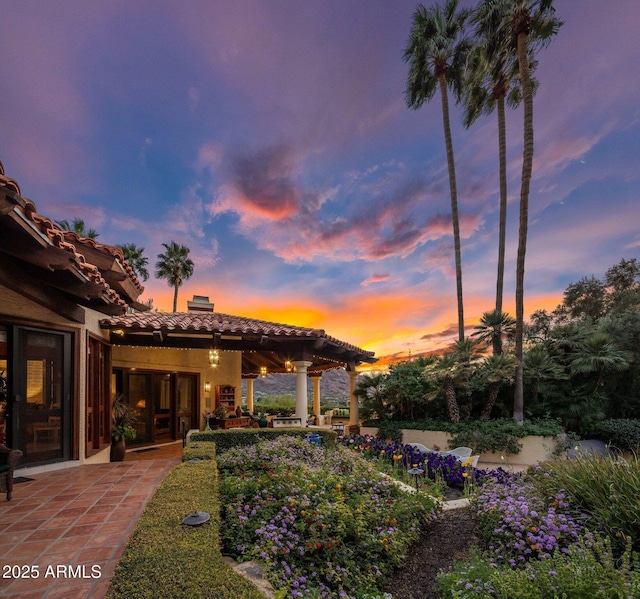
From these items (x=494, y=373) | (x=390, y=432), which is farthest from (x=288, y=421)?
(x=494, y=373)

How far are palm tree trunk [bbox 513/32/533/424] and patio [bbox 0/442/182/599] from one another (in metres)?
10.8

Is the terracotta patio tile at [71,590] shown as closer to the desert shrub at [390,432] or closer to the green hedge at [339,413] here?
the desert shrub at [390,432]

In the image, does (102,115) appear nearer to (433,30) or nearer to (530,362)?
(433,30)

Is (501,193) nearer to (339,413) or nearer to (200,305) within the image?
(200,305)

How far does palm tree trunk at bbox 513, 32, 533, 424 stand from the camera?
12.1 metres

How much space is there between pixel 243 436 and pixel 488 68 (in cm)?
1506

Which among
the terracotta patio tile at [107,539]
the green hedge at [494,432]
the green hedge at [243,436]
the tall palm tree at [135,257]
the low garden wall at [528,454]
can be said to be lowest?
the low garden wall at [528,454]

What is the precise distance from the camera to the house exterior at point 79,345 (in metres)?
4.71

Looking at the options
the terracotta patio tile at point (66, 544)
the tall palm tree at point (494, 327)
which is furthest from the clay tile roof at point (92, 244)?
the tall palm tree at point (494, 327)

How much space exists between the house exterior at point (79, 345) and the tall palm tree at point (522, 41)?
18.3ft

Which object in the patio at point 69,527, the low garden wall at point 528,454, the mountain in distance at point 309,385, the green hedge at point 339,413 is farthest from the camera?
the mountain in distance at point 309,385

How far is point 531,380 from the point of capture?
43.0 feet

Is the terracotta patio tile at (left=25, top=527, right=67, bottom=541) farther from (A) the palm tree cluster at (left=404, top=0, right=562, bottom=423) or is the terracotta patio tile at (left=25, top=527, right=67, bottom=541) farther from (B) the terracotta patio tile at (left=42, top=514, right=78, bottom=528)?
(A) the palm tree cluster at (left=404, top=0, right=562, bottom=423)

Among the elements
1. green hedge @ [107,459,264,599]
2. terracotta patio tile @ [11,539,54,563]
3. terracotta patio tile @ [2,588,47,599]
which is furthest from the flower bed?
terracotta patio tile @ [11,539,54,563]
